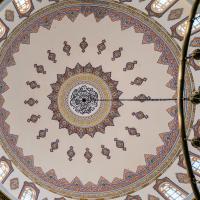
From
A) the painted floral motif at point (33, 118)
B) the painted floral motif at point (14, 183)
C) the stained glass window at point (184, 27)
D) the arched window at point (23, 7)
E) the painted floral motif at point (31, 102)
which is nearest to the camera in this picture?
the arched window at point (23, 7)

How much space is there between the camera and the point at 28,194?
1328 cm

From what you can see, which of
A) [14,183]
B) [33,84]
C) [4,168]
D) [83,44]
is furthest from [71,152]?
[83,44]

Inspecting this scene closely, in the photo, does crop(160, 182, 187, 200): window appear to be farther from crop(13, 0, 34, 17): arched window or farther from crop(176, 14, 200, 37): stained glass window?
crop(13, 0, 34, 17): arched window

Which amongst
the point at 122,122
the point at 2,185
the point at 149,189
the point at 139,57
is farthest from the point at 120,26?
the point at 2,185

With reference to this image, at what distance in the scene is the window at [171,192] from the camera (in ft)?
41.8

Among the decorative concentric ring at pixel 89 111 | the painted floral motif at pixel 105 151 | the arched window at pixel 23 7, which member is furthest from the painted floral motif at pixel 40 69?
the painted floral motif at pixel 105 151

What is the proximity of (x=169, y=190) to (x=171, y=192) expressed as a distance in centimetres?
12

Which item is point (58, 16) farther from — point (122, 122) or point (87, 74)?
point (122, 122)

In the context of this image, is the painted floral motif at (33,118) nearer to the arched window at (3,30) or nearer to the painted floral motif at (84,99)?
the painted floral motif at (84,99)

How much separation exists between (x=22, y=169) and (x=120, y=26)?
6.46 metres

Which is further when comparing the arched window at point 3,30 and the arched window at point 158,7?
the arched window at point 3,30

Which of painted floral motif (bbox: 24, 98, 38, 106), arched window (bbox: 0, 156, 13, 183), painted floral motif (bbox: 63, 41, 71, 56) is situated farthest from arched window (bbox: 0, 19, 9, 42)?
arched window (bbox: 0, 156, 13, 183)

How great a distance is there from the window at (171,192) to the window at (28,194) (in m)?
4.78

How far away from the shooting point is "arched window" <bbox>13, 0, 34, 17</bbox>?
1123cm
